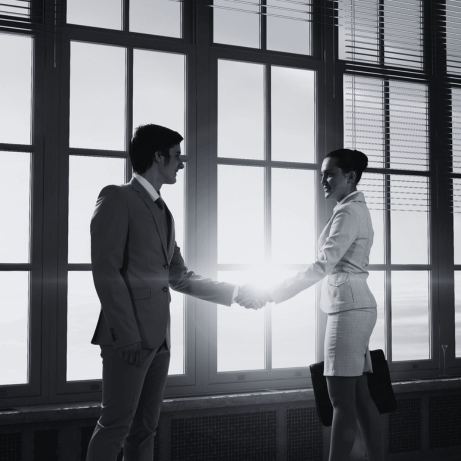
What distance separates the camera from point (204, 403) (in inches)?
127

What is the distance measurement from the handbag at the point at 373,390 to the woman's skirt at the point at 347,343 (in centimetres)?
15

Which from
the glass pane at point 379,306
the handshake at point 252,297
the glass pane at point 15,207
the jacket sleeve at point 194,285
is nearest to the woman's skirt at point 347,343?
the handshake at point 252,297

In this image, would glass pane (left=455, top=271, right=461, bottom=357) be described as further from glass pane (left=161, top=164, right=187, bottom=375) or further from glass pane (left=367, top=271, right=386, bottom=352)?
glass pane (left=161, top=164, right=187, bottom=375)

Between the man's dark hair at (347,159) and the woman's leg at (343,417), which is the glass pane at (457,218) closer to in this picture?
the man's dark hair at (347,159)

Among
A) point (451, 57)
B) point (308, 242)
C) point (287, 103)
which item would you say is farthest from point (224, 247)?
point (451, 57)

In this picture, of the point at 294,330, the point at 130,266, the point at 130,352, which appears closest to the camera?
the point at 130,352

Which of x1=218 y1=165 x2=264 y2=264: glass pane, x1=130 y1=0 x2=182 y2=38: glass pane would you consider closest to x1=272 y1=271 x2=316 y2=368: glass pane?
x1=218 y1=165 x2=264 y2=264: glass pane

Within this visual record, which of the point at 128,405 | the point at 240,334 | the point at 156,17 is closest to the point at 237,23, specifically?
the point at 156,17

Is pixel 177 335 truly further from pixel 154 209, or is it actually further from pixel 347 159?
pixel 347 159

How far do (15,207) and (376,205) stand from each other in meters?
1.94

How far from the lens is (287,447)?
343 cm

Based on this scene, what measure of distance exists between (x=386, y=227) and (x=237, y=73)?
1.21 metres

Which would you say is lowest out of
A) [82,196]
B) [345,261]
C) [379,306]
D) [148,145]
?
[379,306]

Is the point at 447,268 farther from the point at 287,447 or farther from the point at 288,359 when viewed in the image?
the point at 287,447
